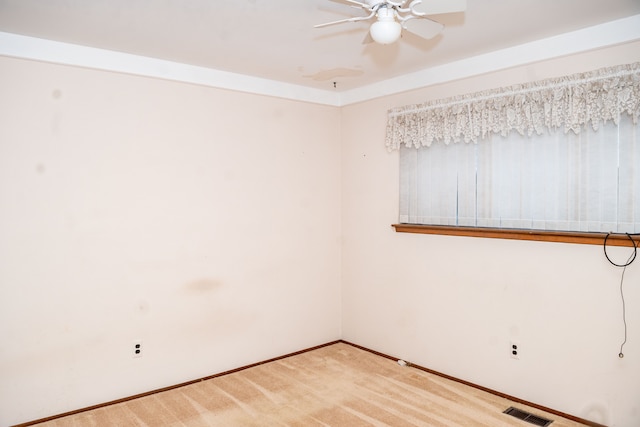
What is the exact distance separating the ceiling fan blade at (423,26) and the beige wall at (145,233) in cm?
196

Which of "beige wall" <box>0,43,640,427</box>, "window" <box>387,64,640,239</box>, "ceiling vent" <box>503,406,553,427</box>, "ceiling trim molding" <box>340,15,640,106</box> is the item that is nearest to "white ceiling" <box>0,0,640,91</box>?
"ceiling trim molding" <box>340,15,640,106</box>

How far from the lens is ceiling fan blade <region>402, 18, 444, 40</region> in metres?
2.34

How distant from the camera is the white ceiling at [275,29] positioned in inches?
101

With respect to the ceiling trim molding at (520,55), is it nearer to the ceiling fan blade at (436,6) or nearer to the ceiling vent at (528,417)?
the ceiling fan blade at (436,6)

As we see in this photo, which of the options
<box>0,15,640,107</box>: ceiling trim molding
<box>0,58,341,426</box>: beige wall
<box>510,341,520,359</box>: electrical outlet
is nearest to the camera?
<box>0,15,640,107</box>: ceiling trim molding

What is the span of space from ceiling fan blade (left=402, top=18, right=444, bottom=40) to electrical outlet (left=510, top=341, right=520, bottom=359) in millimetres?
2256

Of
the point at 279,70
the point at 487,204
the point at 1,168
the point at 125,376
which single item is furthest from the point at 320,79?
the point at 125,376

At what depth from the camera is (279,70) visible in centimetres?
385

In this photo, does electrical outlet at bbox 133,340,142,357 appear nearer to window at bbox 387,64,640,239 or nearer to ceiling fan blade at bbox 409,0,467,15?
window at bbox 387,64,640,239

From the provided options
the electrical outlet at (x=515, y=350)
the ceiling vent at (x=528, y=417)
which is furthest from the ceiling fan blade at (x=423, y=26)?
the ceiling vent at (x=528, y=417)

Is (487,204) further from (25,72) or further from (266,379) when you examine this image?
(25,72)

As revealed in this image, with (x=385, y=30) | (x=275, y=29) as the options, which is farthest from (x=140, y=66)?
(x=385, y=30)

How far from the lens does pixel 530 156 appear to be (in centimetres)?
320

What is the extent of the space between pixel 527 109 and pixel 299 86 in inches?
82.5
